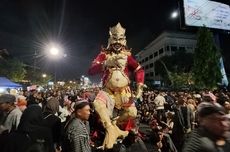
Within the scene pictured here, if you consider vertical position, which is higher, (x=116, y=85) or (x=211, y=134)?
(x=116, y=85)

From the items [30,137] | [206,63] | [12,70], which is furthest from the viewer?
[12,70]

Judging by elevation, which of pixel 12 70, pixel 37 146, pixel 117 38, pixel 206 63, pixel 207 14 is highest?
pixel 207 14

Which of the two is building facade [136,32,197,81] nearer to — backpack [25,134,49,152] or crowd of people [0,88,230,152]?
crowd of people [0,88,230,152]

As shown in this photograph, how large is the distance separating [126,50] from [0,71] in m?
33.7

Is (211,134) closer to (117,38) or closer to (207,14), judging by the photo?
(117,38)

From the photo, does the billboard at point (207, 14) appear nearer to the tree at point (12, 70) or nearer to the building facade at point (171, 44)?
the tree at point (12, 70)

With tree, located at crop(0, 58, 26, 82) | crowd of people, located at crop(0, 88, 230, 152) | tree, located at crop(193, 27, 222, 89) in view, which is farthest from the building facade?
crowd of people, located at crop(0, 88, 230, 152)

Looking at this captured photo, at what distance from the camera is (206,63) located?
40312 mm

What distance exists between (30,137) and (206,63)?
38201 millimetres

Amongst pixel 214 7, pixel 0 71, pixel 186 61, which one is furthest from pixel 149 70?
pixel 0 71

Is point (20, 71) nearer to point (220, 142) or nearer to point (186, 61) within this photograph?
point (186, 61)

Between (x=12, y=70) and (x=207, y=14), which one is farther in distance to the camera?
(x=207, y=14)

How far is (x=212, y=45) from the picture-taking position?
40469mm

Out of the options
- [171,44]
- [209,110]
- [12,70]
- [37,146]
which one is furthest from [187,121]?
[171,44]
